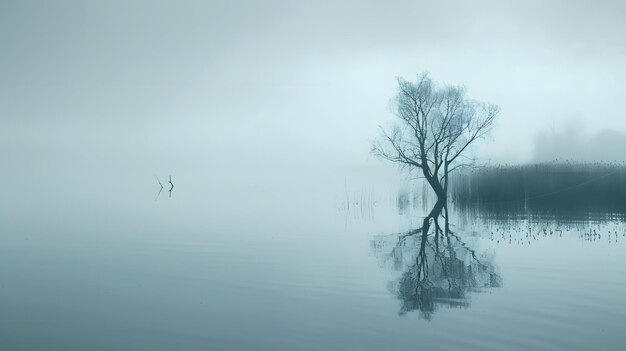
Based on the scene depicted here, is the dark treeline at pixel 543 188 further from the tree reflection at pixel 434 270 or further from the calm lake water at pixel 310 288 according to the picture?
the tree reflection at pixel 434 270

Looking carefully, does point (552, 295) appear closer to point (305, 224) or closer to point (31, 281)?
point (31, 281)

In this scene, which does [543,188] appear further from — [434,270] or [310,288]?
[310,288]

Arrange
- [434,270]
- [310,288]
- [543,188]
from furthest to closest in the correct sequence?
1. [543,188]
2. [434,270]
3. [310,288]

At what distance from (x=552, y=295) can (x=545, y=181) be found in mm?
36186

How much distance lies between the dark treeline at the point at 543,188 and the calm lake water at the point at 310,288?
13012 millimetres

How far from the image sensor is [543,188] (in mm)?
48656

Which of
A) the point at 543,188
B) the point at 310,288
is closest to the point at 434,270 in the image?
the point at 310,288

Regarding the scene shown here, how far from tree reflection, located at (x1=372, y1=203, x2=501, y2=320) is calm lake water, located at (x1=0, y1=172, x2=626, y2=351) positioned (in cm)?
6

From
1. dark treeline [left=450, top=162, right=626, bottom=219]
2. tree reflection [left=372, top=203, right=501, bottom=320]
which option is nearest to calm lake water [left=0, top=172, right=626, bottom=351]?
tree reflection [left=372, top=203, right=501, bottom=320]

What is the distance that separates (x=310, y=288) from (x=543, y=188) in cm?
3879

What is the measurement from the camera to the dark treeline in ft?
141

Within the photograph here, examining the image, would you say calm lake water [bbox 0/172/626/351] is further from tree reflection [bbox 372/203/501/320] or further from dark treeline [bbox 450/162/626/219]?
dark treeline [bbox 450/162/626/219]

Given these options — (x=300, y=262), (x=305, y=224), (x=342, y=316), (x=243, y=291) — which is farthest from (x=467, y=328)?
(x=305, y=224)

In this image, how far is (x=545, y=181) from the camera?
157 feet
